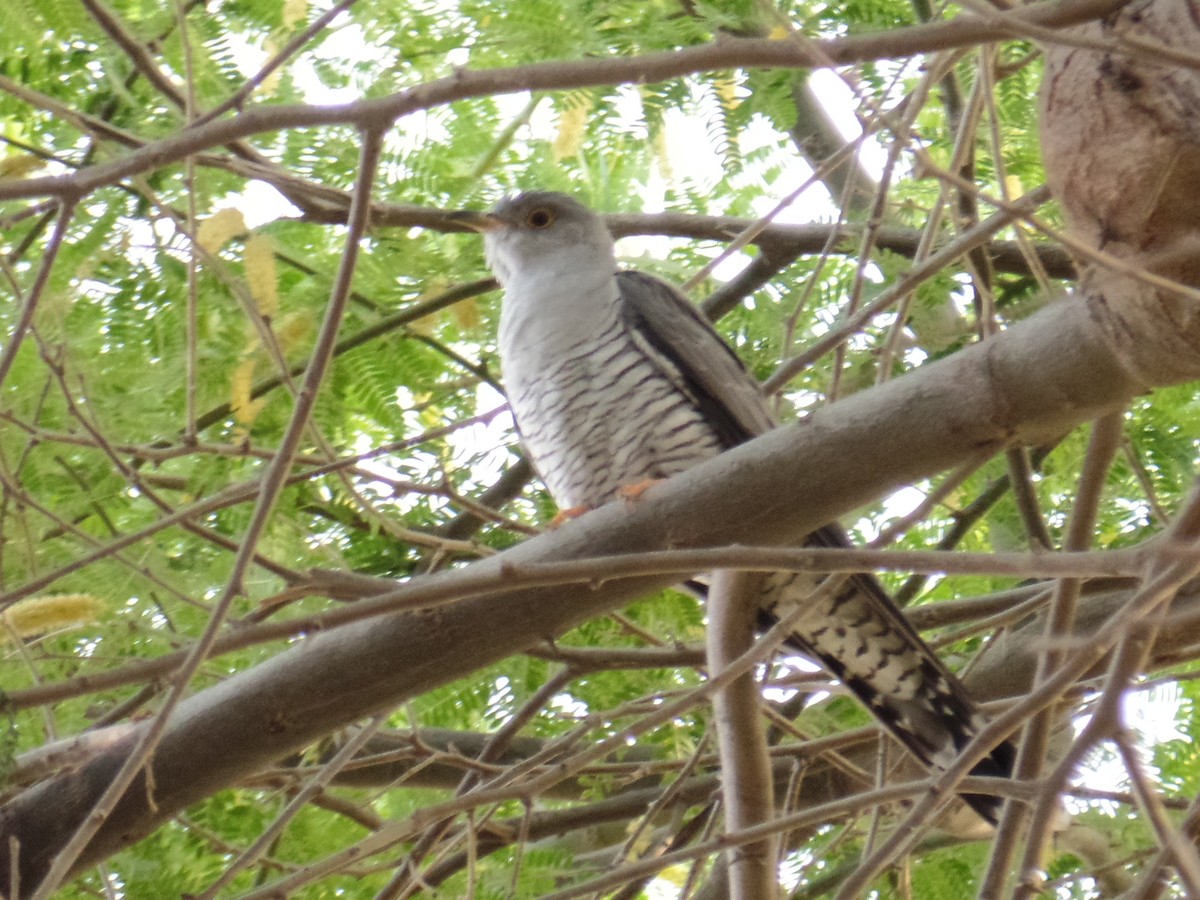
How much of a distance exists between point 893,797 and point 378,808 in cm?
211

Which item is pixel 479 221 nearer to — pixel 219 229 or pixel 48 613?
pixel 219 229

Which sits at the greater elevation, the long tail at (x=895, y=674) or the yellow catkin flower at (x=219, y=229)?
the yellow catkin flower at (x=219, y=229)

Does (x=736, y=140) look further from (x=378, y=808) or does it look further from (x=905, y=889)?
(x=378, y=808)

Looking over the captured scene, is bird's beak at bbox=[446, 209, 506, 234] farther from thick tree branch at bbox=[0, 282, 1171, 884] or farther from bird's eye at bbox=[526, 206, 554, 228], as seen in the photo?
thick tree branch at bbox=[0, 282, 1171, 884]

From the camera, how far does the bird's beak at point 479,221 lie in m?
3.47

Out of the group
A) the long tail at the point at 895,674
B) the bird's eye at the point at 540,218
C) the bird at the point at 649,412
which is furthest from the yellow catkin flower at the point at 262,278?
the bird's eye at the point at 540,218

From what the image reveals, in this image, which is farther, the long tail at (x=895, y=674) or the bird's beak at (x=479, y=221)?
the bird's beak at (x=479, y=221)

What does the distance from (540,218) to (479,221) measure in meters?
0.23

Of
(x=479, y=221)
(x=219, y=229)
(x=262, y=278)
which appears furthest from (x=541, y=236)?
(x=262, y=278)

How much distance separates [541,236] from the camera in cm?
363

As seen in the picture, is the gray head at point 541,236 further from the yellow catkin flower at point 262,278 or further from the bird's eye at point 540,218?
the yellow catkin flower at point 262,278

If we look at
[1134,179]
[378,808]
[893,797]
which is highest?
[1134,179]

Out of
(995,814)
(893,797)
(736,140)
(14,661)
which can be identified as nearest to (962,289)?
(736,140)

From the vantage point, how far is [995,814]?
2.65 metres
